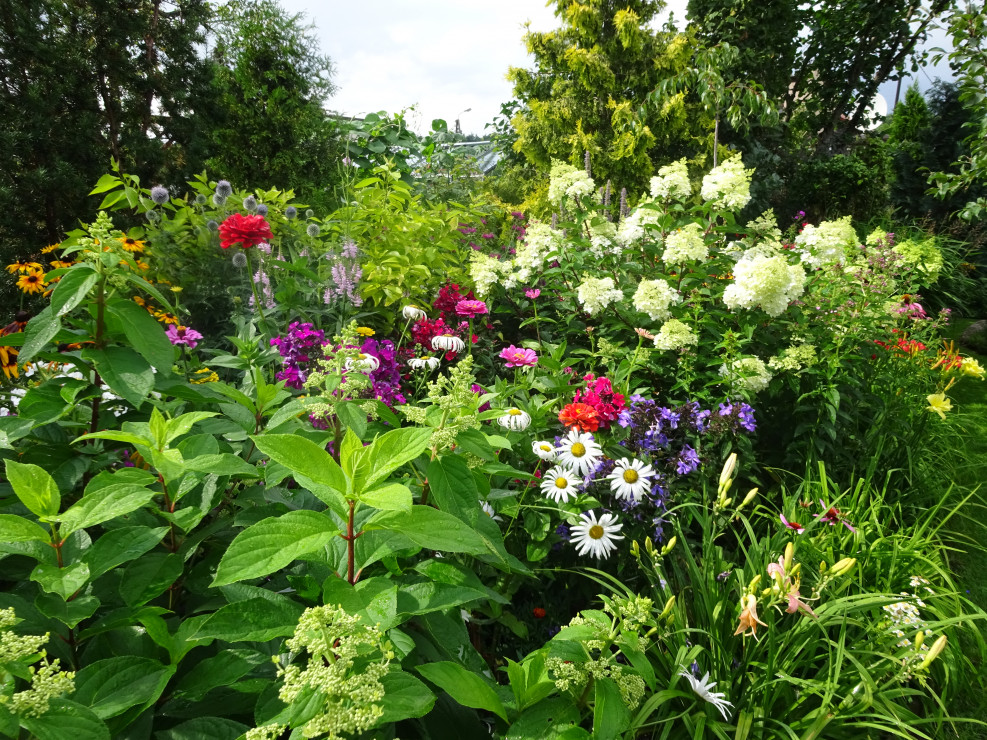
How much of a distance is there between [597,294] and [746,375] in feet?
2.66

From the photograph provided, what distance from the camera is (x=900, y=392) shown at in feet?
10.7

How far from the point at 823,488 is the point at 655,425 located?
83 cm

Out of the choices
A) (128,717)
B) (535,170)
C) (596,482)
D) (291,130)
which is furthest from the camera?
(535,170)

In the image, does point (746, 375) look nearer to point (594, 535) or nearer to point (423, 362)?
point (594, 535)

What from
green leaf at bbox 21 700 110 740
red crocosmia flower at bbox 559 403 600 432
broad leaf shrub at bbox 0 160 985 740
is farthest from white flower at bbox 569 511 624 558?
green leaf at bbox 21 700 110 740

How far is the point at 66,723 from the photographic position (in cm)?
59

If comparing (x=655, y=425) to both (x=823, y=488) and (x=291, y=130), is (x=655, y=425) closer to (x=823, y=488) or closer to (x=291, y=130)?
(x=823, y=488)

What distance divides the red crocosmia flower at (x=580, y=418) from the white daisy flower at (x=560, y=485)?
0.21 metres

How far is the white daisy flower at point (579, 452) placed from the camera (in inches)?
68.3

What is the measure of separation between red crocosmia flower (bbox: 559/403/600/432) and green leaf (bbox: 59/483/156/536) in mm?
1308

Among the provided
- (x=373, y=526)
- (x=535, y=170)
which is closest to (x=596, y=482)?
(x=373, y=526)

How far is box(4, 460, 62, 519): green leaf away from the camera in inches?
30.9

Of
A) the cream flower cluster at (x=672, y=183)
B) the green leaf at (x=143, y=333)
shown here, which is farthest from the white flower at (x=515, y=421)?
the cream flower cluster at (x=672, y=183)

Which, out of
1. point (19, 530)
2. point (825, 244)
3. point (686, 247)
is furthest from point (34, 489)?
point (825, 244)
